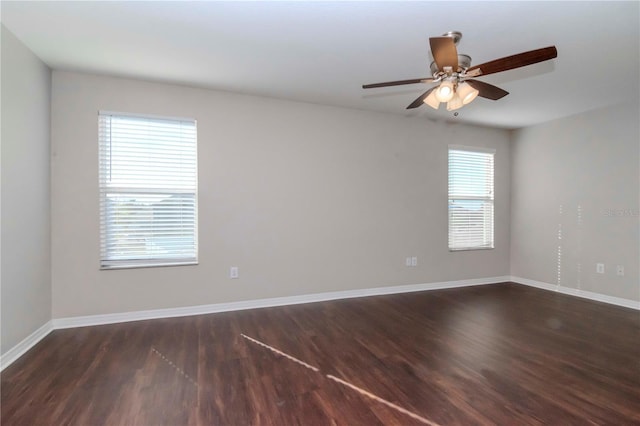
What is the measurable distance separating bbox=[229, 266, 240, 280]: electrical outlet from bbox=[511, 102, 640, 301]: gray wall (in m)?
4.57

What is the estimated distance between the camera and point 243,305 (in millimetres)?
3570

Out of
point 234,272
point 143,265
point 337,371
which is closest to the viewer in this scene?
point 337,371

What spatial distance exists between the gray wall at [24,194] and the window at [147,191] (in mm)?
454

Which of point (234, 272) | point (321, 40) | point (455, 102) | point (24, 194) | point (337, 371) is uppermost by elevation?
point (321, 40)

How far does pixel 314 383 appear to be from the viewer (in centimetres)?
204

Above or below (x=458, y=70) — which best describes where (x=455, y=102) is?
below

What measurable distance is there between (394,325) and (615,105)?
13.3 feet

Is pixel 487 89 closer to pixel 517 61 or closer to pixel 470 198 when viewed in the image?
pixel 517 61

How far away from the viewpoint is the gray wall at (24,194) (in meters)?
2.27

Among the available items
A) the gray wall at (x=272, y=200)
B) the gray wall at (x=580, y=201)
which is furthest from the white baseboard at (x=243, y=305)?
the gray wall at (x=580, y=201)

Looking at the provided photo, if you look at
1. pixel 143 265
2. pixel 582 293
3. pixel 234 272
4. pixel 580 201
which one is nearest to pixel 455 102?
pixel 234 272

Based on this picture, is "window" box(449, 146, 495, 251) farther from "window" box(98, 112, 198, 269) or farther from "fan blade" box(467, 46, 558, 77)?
"window" box(98, 112, 198, 269)

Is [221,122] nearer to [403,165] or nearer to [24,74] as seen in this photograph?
[24,74]

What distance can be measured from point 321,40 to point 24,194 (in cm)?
280
